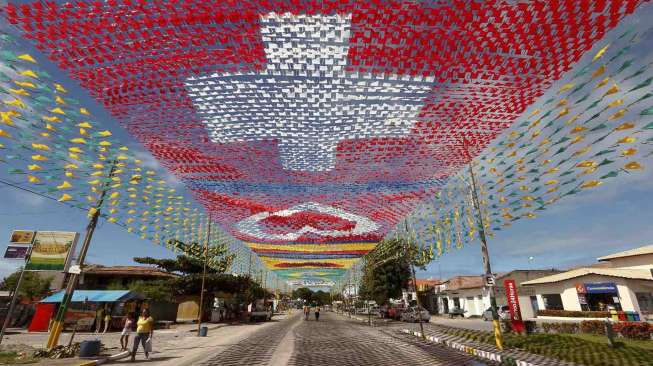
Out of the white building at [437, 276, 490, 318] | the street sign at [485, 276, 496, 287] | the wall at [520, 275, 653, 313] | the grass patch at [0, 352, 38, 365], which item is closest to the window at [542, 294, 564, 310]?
the wall at [520, 275, 653, 313]

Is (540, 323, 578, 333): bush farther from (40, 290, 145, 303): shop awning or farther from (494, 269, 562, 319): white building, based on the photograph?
(40, 290, 145, 303): shop awning

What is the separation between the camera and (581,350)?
13656 millimetres

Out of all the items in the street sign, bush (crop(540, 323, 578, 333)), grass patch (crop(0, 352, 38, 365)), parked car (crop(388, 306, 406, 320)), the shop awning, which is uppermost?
the street sign

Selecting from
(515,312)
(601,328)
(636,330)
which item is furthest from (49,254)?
(601,328)

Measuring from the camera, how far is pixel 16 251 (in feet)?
43.7

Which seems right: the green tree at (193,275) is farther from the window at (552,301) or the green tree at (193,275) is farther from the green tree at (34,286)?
the window at (552,301)

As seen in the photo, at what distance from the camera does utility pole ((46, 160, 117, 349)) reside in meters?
12.2

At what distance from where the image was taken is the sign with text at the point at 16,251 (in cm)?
1317

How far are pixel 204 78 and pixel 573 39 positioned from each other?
8.83 m

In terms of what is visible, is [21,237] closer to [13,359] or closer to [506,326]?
[13,359]

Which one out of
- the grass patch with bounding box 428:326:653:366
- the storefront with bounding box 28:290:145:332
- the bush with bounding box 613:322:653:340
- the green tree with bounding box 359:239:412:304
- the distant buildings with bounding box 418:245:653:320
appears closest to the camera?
the grass patch with bounding box 428:326:653:366

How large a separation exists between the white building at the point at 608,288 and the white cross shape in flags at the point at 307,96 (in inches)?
1089

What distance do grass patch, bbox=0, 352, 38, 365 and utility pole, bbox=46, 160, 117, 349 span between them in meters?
0.73

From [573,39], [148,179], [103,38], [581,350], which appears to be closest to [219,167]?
[148,179]
